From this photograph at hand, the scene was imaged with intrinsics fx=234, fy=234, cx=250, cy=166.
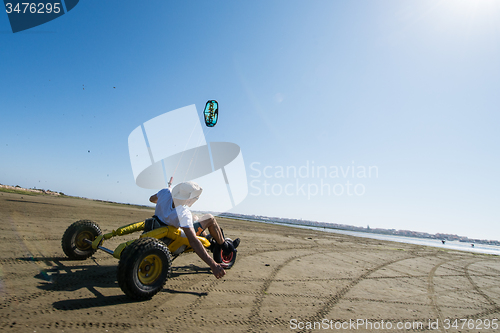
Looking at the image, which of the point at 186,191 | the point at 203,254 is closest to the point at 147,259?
the point at 203,254

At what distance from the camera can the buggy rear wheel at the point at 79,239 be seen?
4.72m

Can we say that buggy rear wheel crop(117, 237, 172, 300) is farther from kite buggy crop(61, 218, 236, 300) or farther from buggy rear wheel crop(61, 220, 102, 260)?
buggy rear wheel crop(61, 220, 102, 260)

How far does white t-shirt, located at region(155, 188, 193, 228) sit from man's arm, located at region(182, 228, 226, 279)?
0.53ft

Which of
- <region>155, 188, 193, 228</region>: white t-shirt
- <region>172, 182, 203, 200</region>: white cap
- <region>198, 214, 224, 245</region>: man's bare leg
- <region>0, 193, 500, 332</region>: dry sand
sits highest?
<region>172, 182, 203, 200</region>: white cap

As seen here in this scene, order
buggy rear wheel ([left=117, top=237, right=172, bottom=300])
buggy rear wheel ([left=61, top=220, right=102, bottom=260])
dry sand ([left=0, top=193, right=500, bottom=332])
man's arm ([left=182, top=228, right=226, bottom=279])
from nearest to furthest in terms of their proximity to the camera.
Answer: dry sand ([left=0, top=193, right=500, bottom=332]), buggy rear wheel ([left=117, top=237, right=172, bottom=300]), man's arm ([left=182, top=228, right=226, bottom=279]), buggy rear wheel ([left=61, top=220, right=102, bottom=260])

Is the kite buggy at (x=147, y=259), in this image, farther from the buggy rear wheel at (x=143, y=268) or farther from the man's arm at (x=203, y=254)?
the man's arm at (x=203, y=254)

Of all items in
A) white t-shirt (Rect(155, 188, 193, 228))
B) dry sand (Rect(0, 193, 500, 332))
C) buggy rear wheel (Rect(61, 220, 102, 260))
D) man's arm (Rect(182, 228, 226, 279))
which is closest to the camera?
dry sand (Rect(0, 193, 500, 332))

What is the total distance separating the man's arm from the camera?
143 inches

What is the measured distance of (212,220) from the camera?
4.85 meters

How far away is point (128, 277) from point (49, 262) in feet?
8.76

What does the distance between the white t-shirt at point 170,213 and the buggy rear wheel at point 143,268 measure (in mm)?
624

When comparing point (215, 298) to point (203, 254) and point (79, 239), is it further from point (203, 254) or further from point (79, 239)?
point (79, 239)

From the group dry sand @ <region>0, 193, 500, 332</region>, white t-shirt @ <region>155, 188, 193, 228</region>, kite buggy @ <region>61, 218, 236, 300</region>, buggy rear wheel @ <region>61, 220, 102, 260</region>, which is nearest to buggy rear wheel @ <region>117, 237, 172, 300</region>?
kite buggy @ <region>61, 218, 236, 300</region>

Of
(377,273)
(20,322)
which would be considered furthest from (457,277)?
(20,322)
